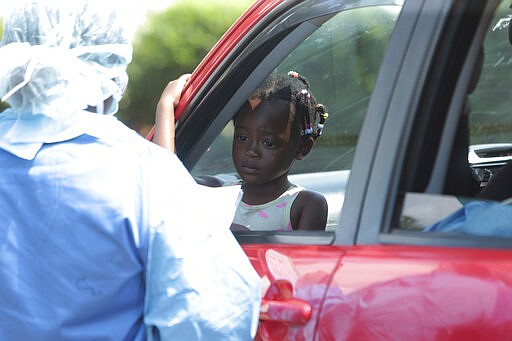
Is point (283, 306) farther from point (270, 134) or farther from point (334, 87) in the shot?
point (334, 87)

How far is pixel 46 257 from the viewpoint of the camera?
2.24 metres

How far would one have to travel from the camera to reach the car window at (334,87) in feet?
10.0

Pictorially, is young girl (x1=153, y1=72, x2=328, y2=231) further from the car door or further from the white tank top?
the car door

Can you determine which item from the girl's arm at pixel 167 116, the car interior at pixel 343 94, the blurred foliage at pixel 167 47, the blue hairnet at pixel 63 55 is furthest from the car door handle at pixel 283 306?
the blurred foliage at pixel 167 47

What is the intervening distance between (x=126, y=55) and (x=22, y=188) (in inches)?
16.1

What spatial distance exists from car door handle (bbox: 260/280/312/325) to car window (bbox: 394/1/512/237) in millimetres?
285

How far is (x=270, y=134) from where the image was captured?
3385 mm

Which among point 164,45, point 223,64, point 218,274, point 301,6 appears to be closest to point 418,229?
point 218,274

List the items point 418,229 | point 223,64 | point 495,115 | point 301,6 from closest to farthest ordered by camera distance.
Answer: point 418,229, point 495,115, point 301,6, point 223,64

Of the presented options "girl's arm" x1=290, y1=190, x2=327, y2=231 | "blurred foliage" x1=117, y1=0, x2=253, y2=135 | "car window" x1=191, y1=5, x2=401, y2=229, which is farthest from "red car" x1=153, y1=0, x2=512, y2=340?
"blurred foliage" x1=117, y1=0, x2=253, y2=135

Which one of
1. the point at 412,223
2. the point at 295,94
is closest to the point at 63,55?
the point at 412,223

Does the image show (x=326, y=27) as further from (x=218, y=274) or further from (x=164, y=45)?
(x=164, y=45)

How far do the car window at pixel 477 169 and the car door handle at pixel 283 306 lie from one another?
0.28 meters

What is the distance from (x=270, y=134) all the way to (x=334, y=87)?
0.29 metres
